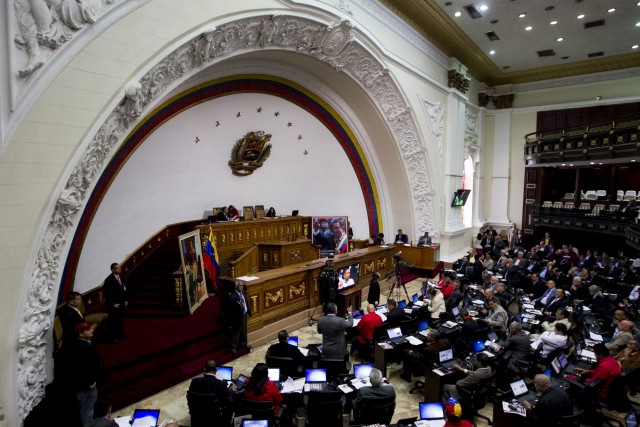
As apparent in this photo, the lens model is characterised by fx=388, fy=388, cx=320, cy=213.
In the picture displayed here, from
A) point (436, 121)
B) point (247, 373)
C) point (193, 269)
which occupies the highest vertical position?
point (436, 121)

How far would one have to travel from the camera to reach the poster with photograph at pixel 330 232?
13.6m

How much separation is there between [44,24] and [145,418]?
4364 mm

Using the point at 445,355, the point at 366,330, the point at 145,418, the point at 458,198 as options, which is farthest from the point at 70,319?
the point at 458,198

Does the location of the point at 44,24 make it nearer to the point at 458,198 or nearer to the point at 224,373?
the point at 224,373

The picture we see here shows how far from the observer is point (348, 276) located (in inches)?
359

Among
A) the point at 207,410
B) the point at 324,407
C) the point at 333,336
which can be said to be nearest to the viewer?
the point at 207,410

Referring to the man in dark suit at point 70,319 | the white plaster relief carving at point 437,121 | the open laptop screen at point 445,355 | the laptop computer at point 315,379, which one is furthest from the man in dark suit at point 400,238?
the man in dark suit at point 70,319

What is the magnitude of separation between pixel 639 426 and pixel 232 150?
10.5 m

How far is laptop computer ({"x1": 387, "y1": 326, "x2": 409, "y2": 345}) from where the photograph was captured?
6.13 metres

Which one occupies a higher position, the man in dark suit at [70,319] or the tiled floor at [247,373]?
the man in dark suit at [70,319]

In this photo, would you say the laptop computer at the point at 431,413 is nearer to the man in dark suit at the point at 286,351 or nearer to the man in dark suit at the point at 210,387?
the man in dark suit at the point at 286,351

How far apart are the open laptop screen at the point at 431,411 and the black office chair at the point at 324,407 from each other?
2.88 feet

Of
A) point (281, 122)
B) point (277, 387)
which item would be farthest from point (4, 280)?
point (281, 122)

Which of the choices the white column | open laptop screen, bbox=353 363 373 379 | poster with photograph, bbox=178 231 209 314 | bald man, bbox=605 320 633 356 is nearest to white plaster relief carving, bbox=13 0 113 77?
poster with photograph, bbox=178 231 209 314
